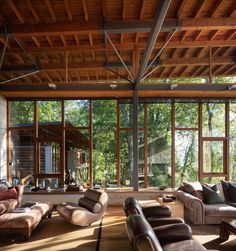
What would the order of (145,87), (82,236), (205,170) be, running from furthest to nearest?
(205,170) → (145,87) → (82,236)

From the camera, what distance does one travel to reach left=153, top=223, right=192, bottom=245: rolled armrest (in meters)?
3.88

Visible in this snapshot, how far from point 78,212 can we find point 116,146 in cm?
392

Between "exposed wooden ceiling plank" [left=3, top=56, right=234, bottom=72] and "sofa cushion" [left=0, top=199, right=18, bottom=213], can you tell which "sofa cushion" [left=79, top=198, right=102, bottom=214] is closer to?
"sofa cushion" [left=0, top=199, right=18, bottom=213]

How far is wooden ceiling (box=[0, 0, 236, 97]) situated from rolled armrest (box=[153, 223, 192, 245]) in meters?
3.06

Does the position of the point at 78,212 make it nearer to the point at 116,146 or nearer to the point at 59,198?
the point at 59,198

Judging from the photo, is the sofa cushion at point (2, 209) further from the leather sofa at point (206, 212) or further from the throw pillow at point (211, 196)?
the throw pillow at point (211, 196)

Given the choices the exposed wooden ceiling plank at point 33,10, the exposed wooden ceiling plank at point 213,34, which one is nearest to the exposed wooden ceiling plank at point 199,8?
the exposed wooden ceiling plank at point 213,34

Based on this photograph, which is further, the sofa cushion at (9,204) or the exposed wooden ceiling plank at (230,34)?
the exposed wooden ceiling plank at (230,34)

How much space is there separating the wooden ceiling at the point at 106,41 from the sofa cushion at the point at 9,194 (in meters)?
2.79

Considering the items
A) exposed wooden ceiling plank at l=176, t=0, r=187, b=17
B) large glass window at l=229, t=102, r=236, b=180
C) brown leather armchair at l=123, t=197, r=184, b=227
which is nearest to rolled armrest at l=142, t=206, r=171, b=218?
brown leather armchair at l=123, t=197, r=184, b=227

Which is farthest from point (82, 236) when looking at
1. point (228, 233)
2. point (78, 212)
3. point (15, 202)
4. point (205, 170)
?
point (205, 170)

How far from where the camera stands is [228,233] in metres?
5.07

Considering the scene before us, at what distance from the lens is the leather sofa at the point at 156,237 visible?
9.30 feet

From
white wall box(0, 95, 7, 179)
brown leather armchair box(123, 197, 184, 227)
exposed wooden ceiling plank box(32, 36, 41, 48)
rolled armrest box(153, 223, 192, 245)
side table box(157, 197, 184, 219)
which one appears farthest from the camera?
white wall box(0, 95, 7, 179)
